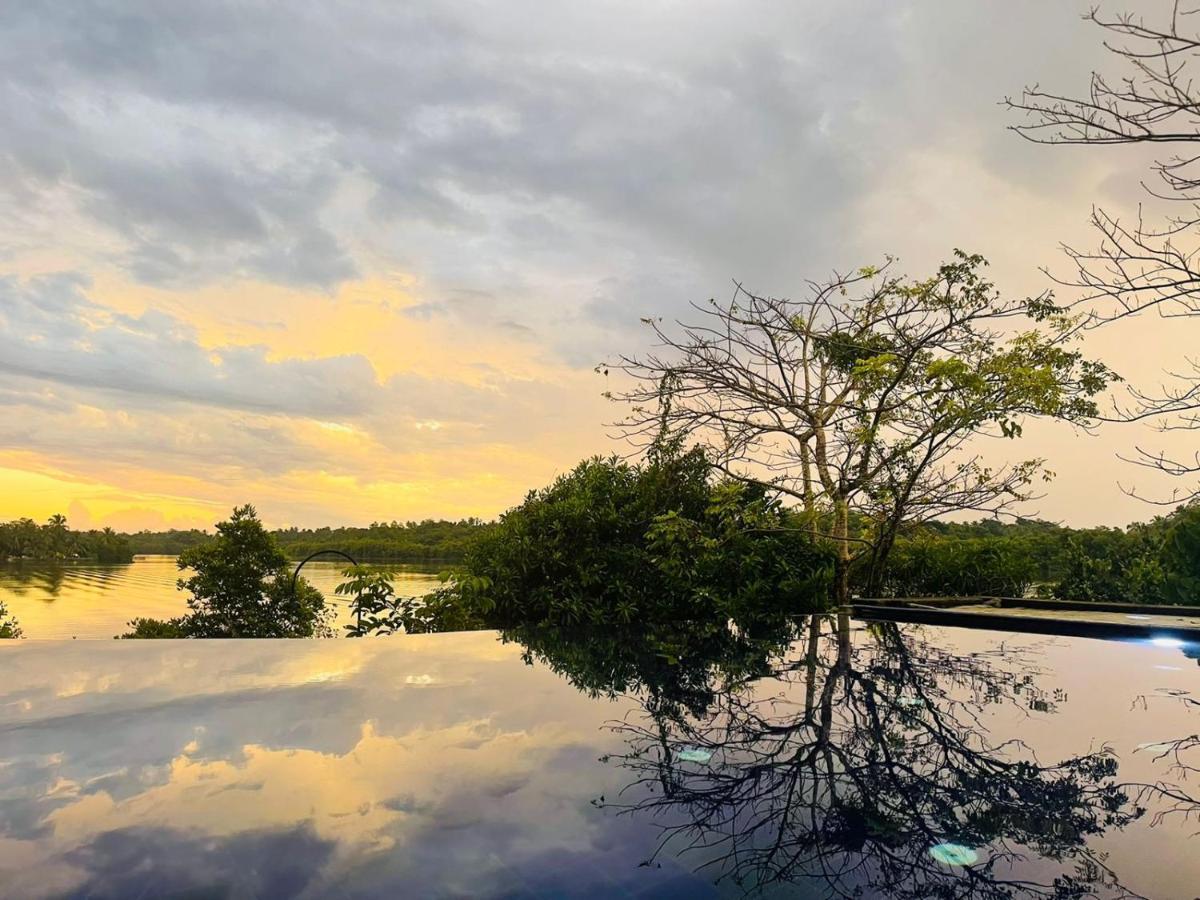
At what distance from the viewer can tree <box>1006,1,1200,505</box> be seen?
402 centimetres

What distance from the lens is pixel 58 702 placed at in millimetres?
2947

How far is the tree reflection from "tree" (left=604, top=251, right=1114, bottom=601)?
3.82m

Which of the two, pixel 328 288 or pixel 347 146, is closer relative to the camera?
pixel 347 146

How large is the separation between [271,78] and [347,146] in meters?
0.86

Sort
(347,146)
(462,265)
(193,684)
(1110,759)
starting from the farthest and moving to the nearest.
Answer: (462,265) → (347,146) → (193,684) → (1110,759)

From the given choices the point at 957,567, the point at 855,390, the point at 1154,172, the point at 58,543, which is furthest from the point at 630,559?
the point at 58,543

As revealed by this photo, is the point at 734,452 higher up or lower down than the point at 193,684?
higher up

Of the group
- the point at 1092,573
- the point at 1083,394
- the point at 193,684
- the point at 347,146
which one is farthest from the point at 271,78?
the point at 1092,573

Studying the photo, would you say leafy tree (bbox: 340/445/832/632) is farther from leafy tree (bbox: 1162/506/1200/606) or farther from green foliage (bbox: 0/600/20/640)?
green foliage (bbox: 0/600/20/640)

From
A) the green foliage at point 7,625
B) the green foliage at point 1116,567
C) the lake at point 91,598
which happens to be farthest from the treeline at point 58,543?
the green foliage at point 1116,567

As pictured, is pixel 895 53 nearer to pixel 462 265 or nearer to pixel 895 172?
pixel 895 172

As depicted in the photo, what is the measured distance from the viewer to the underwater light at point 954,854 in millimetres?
1480

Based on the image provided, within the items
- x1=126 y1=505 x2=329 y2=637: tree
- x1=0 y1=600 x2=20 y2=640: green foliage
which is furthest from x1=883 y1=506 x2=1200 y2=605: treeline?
x1=0 y1=600 x2=20 y2=640: green foliage

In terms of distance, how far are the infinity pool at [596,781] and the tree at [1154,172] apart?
68.7 inches
